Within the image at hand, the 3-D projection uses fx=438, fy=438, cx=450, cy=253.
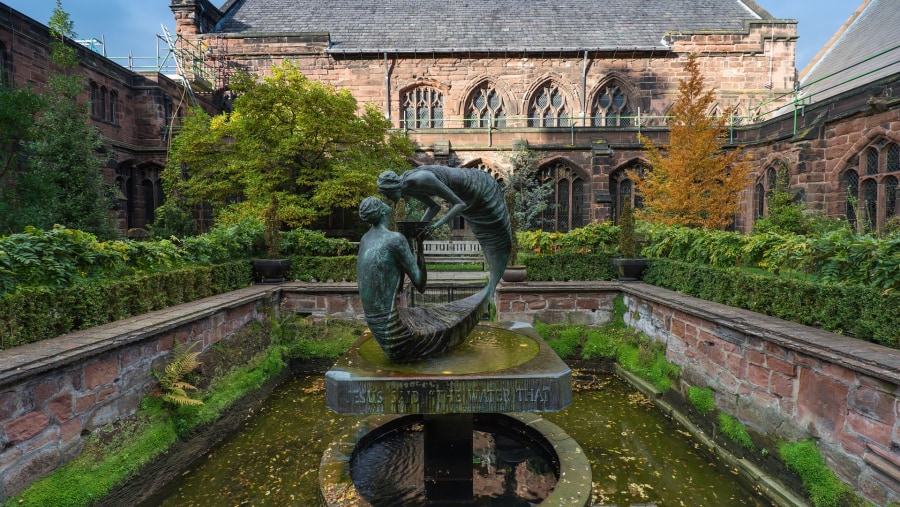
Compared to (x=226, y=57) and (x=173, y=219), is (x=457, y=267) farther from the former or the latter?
(x=226, y=57)

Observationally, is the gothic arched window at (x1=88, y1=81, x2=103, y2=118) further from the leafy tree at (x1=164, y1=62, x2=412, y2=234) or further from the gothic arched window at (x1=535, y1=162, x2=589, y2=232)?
the gothic arched window at (x1=535, y1=162, x2=589, y2=232)

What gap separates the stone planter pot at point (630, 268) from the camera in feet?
31.3

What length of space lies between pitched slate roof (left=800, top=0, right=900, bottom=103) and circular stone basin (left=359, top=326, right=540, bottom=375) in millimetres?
17573

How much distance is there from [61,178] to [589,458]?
14.3 meters

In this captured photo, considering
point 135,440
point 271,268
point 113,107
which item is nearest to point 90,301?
point 135,440

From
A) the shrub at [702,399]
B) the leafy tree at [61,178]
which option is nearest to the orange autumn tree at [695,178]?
the shrub at [702,399]

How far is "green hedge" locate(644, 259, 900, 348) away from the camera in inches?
170

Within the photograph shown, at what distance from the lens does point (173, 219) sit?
16.0 metres

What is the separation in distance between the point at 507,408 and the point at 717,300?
210 inches

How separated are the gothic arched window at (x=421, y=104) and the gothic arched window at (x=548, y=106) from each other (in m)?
4.85

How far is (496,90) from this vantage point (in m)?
22.9

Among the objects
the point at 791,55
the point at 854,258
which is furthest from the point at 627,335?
the point at 791,55

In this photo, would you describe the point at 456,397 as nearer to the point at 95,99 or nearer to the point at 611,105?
the point at 95,99

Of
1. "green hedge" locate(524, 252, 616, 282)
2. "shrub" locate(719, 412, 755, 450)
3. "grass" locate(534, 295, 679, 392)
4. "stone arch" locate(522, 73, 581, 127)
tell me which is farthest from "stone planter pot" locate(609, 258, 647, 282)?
"stone arch" locate(522, 73, 581, 127)
